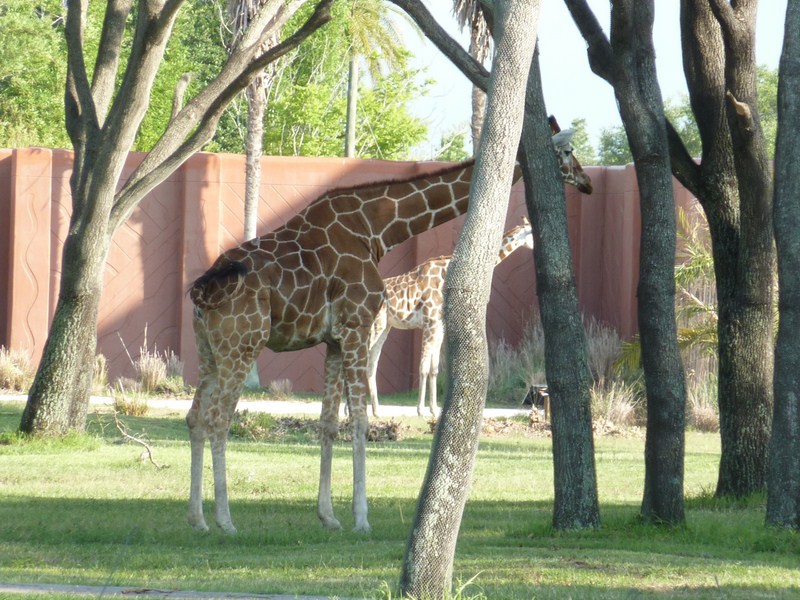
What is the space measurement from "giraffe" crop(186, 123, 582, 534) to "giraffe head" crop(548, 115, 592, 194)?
0.11m

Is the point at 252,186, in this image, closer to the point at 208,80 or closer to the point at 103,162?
the point at 103,162

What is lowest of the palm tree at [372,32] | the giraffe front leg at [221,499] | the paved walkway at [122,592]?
the paved walkway at [122,592]

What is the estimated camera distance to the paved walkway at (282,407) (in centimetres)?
1873

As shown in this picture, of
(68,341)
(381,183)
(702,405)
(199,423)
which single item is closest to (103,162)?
(68,341)

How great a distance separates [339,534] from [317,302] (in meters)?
1.92

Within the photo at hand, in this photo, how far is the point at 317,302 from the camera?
403 inches

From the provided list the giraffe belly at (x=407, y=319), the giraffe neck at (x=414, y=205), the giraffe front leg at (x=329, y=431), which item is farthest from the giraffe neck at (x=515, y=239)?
the giraffe front leg at (x=329, y=431)

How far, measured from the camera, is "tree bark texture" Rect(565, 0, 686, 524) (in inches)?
369

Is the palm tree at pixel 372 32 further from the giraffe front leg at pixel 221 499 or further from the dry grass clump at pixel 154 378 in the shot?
the giraffe front leg at pixel 221 499

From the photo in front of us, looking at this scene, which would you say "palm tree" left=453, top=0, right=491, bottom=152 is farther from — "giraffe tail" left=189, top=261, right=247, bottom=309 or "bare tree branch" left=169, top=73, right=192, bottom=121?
"giraffe tail" left=189, top=261, right=247, bottom=309

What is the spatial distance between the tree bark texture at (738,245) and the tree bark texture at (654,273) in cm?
116

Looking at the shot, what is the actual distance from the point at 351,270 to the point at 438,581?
4.55 metres

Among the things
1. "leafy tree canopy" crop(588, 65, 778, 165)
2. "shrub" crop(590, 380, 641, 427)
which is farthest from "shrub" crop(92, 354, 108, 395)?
"leafy tree canopy" crop(588, 65, 778, 165)

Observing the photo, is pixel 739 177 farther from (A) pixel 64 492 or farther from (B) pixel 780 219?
(A) pixel 64 492
